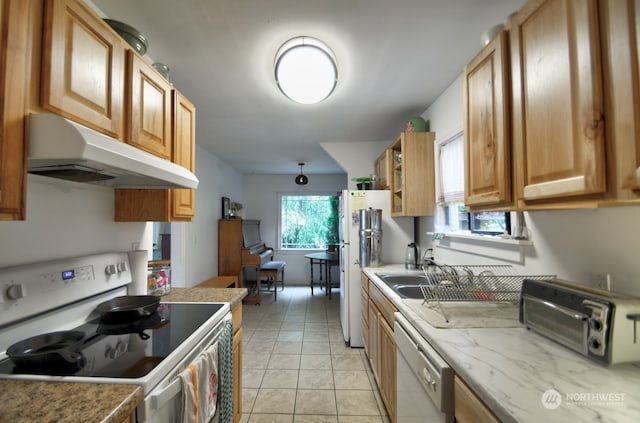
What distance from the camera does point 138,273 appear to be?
1.54 meters

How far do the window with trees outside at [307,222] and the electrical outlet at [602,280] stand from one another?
16.8ft

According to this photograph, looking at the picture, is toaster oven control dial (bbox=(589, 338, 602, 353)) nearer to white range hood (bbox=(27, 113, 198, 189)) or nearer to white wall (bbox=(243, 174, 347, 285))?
white range hood (bbox=(27, 113, 198, 189))

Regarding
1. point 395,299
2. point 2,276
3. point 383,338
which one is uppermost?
point 2,276

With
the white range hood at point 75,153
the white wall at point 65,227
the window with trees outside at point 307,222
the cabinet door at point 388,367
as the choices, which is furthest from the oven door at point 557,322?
the window with trees outside at point 307,222

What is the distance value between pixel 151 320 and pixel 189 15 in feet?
5.12

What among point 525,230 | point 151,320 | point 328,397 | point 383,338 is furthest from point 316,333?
point 525,230

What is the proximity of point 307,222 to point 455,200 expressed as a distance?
424 cm

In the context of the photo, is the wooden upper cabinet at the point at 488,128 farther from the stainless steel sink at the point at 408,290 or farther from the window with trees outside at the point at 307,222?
Answer: the window with trees outside at the point at 307,222

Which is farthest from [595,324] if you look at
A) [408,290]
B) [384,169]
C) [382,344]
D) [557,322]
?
[384,169]

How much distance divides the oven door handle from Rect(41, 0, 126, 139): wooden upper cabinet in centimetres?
92

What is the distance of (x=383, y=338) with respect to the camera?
1890 mm

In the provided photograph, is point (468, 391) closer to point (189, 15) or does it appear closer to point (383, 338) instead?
point (383, 338)

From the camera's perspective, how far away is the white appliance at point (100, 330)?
812 mm

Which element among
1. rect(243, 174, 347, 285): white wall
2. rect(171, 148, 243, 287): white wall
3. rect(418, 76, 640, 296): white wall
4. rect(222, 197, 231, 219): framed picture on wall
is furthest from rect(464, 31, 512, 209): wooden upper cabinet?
rect(243, 174, 347, 285): white wall
